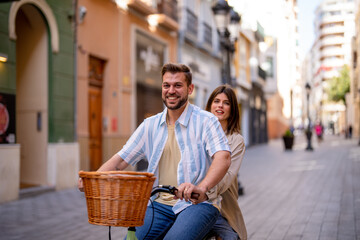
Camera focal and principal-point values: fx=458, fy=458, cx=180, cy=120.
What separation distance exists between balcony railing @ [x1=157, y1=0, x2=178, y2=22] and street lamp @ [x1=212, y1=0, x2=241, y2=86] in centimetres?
574

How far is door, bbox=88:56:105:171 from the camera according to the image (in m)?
12.3

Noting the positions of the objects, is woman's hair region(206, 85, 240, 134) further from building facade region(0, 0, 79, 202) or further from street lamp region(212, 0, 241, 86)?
building facade region(0, 0, 79, 202)

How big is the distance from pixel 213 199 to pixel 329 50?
117237mm

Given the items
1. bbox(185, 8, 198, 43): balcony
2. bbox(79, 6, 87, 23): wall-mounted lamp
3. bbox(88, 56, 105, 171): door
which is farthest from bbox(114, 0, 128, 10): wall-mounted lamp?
bbox(185, 8, 198, 43): balcony

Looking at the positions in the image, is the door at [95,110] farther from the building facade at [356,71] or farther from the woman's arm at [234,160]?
the building facade at [356,71]

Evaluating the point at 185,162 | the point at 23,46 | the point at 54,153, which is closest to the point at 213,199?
the point at 185,162

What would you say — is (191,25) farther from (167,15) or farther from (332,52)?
(332,52)

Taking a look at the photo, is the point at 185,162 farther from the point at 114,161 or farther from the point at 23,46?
the point at 23,46

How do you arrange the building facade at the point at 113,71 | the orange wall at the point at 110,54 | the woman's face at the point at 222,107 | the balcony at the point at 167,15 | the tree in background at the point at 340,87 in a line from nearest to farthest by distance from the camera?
the woman's face at the point at 222,107 < the orange wall at the point at 110,54 < the building facade at the point at 113,71 < the balcony at the point at 167,15 < the tree in background at the point at 340,87

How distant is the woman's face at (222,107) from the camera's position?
12.8 ft

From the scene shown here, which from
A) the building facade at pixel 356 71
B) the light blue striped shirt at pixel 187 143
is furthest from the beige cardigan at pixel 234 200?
the building facade at pixel 356 71

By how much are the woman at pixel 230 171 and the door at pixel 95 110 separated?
8.68m

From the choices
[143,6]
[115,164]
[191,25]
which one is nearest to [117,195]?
[115,164]

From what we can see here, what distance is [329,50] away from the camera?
4449 inches
